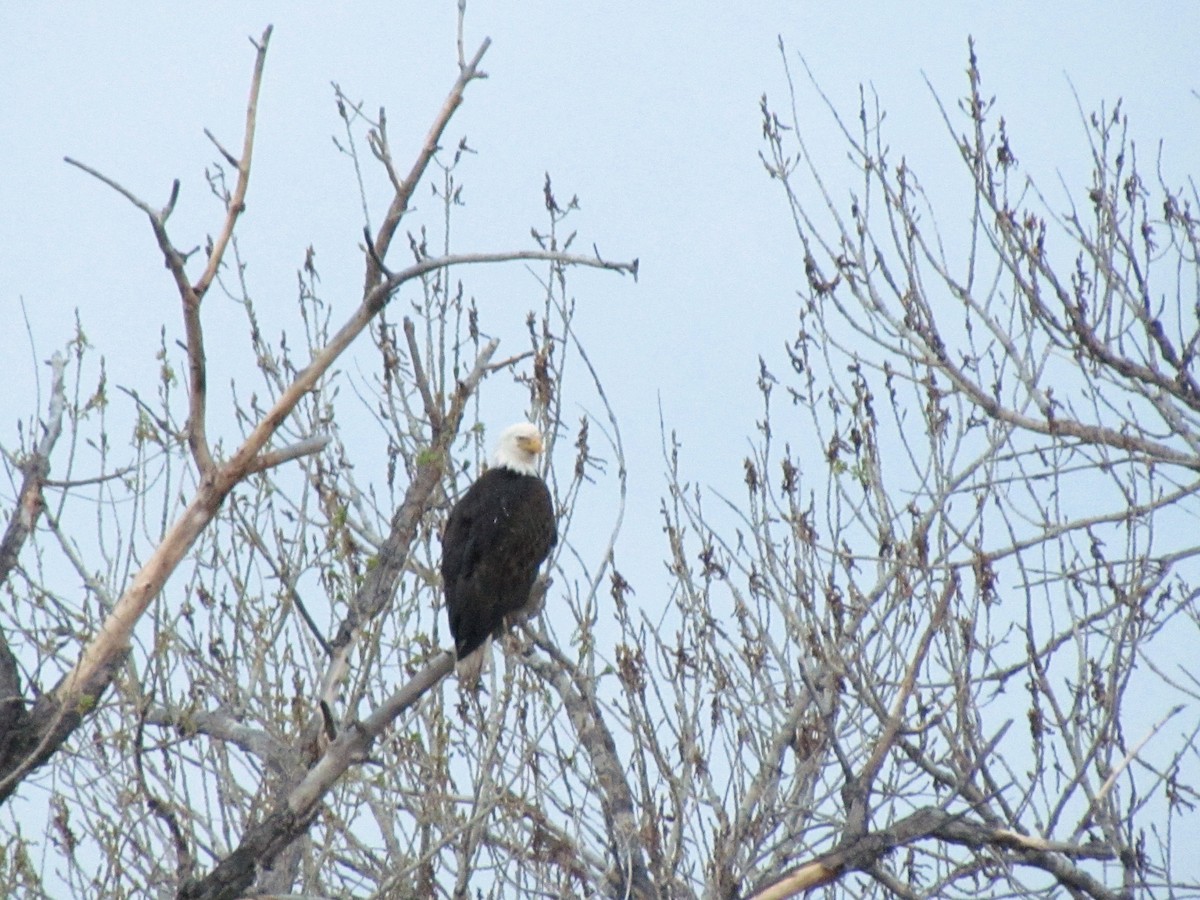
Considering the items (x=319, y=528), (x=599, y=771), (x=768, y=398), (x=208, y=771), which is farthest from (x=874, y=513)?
(x=208, y=771)

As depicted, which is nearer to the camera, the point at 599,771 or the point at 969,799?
the point at 969,799

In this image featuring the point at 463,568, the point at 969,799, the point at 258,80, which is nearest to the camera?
the point at 258,80

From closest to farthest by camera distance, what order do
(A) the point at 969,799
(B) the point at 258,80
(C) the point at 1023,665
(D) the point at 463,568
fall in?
(B) the point at 258,80
(A) the point at 969,799
(C) the point at 1023,665
(D) the point at 463,568

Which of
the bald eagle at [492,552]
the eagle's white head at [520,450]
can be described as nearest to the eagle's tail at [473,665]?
the bald eagle at [492,552]

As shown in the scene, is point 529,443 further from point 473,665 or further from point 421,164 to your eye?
point 421,164

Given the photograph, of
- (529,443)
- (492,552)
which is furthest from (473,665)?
(529,443)

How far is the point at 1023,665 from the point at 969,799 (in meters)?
0.64

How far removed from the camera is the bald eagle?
5312 mm

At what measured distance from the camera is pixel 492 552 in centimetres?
551

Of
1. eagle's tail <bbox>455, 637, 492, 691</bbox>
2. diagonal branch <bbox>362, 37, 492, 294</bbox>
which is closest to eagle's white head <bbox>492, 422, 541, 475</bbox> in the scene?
eagle's tail <bbox>455, 637, 492, 691</bbox>

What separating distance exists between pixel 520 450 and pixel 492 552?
2.58ft

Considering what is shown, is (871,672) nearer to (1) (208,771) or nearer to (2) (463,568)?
(2) (463,568)

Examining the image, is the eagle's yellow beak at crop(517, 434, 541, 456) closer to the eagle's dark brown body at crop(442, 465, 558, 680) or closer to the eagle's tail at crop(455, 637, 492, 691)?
the eagle's dark brown body at crop(442, 465, 558, 680)

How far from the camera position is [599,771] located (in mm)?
5672
